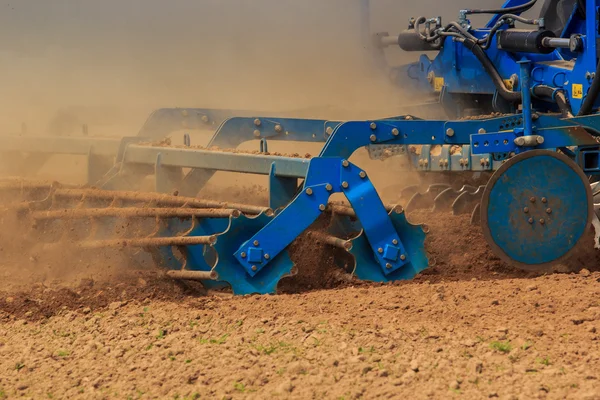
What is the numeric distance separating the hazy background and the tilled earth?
6874 millimetres

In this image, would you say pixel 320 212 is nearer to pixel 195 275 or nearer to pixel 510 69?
pixel 195 275

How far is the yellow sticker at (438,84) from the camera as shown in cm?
1000

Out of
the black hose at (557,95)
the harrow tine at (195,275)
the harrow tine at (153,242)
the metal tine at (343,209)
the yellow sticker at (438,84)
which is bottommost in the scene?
the harrow tine at (195,275)

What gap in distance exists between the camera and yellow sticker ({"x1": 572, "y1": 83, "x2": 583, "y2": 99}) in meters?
7.71

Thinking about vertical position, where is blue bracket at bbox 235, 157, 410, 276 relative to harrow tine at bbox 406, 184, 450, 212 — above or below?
above

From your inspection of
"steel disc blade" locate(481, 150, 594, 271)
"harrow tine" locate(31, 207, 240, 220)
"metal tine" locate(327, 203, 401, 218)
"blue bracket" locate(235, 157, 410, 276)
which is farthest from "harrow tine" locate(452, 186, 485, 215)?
"harrow tine" locate(31, 207, 240, 220)

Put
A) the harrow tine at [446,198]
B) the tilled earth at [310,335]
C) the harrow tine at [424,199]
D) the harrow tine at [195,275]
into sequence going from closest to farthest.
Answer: the tilled earth at [310,335]
the harrow tine at [195,275]
the harrow tine at [446,198]
the harrow tine at [424,199]

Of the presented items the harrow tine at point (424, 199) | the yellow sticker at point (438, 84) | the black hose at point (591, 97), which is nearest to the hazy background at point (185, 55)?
the yellow sticker at point (438, 84)

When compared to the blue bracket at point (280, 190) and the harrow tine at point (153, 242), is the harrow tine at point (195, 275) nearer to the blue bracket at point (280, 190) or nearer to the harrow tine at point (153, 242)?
the harrow tine at point (153, 242)

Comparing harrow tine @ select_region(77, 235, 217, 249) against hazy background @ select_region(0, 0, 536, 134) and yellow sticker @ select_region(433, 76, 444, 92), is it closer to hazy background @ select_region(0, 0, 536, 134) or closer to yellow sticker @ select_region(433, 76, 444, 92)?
yellow sticker @ select_region(433, 76, 444, 92)

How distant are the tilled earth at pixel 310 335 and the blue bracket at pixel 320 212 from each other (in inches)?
9.4

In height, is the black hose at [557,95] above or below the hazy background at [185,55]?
below

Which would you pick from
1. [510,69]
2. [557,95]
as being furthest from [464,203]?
[510,69]

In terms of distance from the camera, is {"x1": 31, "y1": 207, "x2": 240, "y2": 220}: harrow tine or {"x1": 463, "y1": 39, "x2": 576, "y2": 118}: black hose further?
{"x1": 463, "y1": 39, "x2": 576, "y2": 118}: black hose
